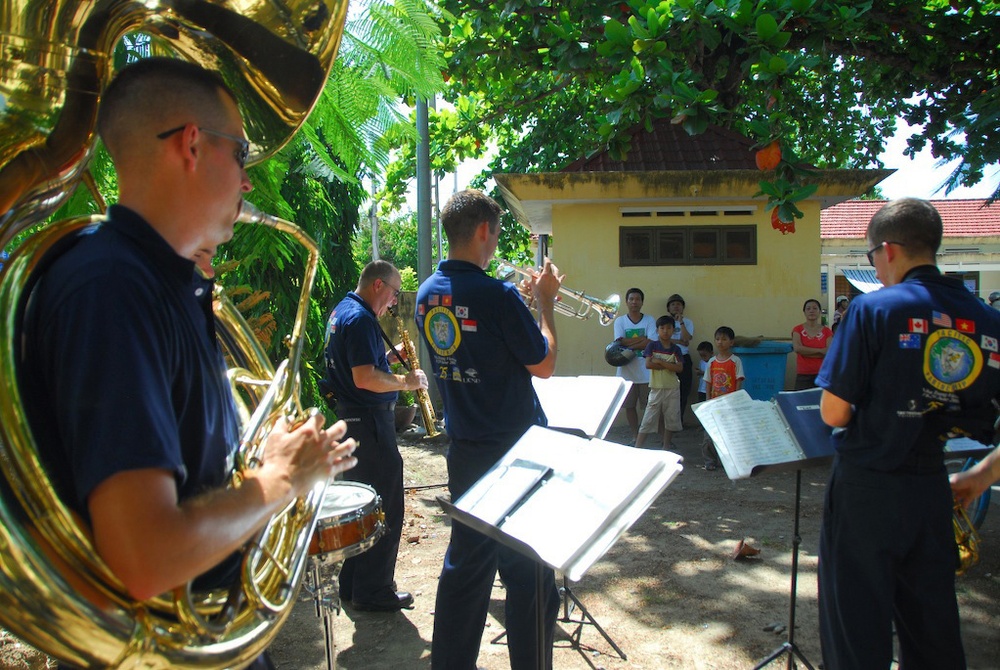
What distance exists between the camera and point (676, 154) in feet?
30.9

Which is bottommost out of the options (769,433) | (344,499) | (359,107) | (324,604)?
(324,604)

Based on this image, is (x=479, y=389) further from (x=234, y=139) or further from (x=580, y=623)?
(x=234, y=139)

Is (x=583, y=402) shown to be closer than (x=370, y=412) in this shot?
Yes

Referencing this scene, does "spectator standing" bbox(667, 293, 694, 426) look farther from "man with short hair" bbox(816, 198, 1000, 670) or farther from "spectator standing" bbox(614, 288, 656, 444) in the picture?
"man with short hair" bbox(816, 198, 1000, 670)

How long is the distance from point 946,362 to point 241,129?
226 cm

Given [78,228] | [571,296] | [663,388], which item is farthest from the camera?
[663,388]

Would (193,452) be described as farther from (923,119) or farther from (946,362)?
(923,119)

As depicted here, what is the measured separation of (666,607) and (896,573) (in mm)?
1844

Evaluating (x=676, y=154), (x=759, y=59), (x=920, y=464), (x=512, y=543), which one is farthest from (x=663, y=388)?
(x=512, y=543)

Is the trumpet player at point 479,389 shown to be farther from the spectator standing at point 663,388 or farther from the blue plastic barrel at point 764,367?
the blue plastic barrel at point 764,367

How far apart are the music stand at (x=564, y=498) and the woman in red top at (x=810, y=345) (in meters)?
6.26

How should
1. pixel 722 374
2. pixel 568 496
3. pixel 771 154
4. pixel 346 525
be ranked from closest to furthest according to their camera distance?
pixel 568 496
pixel 346 525
pixel 771 154
pixel 722 374

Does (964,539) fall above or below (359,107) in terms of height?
below

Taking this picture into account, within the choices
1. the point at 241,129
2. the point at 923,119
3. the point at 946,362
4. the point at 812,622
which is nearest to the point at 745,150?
the point at 923,119
